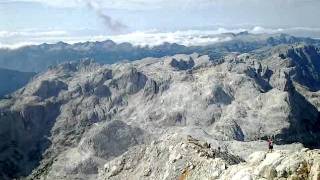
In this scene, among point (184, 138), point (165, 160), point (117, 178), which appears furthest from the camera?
point (117, 178)

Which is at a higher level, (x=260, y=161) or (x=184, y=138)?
(x=260, y=161)

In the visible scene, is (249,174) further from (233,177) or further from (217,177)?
(217,177)

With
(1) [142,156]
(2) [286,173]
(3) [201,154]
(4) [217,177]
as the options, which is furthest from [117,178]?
(2) [286,173]

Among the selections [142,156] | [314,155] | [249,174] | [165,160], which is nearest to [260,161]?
[249,174]

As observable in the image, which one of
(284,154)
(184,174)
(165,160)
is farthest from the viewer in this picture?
(165,160)

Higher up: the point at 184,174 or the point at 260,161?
the point at 260,161

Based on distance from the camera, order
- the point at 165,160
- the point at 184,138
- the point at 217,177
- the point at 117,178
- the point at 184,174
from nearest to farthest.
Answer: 1. the point at 217,177
2. the point at 184,174
3. the point at 165,160
4. the point at 184,138
5. the point at 117,178

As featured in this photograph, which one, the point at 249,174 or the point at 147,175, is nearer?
the point at 249,174

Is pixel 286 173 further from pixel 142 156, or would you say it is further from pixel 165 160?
pixel 142 156

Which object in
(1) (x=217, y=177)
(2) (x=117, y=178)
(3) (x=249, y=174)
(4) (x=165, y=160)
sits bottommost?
(2) (x=117, y=178)
